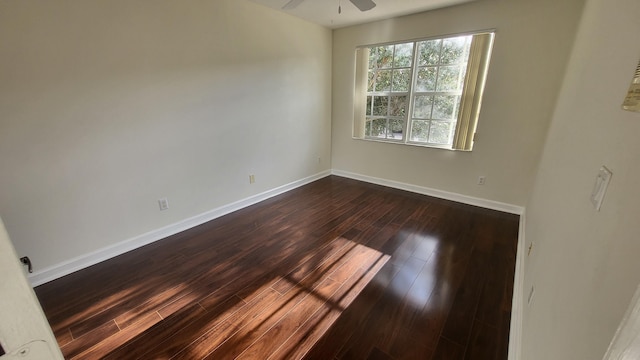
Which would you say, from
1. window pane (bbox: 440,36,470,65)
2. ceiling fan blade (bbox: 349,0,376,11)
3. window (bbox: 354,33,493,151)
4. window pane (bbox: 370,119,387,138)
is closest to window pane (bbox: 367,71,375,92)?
window (bbox: 354,33,493,151)

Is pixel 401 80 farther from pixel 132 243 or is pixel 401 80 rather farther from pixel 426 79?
pixel 132 243

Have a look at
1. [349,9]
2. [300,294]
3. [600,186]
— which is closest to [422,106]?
[349,9]

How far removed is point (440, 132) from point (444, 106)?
0.34 meters

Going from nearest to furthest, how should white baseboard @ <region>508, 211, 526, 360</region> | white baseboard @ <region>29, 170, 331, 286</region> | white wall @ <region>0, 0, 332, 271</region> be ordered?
white baseboard @ <region>508, 211, 526, 360</region> → white wall @ <region>0, 0, 332, 271</region> → white baseboard @ <region>29, 170, 331, 286</region>

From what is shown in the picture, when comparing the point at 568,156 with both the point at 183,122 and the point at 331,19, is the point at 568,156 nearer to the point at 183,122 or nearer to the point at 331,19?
the point at 183,122

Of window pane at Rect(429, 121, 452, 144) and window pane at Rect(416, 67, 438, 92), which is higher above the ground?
window pane at Rect(416, 67, 438, 92)

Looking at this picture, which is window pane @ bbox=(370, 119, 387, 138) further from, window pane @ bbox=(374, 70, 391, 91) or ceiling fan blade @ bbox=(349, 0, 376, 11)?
ceiling fan blade @ bbox=(349, 0, 376, 11)

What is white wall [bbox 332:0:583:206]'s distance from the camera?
2.64m

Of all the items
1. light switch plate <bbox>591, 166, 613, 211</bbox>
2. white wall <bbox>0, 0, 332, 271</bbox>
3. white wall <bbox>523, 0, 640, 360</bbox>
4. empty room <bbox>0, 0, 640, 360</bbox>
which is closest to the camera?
white wall <bbox>523, 0, 640, 360</bbox>

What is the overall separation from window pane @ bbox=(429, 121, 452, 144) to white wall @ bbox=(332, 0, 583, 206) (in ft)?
0.56

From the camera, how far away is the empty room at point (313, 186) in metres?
0.92

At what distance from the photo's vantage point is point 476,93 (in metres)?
3.11

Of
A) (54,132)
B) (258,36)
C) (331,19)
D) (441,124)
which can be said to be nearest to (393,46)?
(331,19)

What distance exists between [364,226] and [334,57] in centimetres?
284
